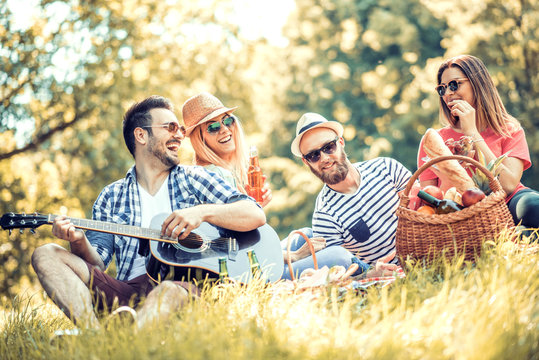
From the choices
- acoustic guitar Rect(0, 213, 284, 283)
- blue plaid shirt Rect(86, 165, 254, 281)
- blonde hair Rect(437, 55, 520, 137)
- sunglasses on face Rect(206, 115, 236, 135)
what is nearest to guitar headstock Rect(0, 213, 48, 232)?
acoustic guitar Rect(0, 213, 284, 283)

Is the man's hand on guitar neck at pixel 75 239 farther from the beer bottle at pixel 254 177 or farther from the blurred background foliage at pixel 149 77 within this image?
the blurred background foliage at pixel 149 77

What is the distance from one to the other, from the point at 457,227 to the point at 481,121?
134 centimetres

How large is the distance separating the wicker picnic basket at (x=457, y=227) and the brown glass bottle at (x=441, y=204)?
0.29 ft

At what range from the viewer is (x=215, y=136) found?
17.6 ft

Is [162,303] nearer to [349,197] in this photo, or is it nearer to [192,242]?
[192,242]

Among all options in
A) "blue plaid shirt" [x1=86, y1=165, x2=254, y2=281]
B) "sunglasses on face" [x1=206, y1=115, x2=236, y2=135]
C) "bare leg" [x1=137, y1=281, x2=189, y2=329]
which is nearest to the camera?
"bare leg" [x1=137, y1=281, x2=189, y2=329]

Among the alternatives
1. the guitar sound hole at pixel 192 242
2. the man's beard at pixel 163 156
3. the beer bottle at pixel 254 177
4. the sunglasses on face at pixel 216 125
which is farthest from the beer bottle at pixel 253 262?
the sunglasses on face at pixel 216 125

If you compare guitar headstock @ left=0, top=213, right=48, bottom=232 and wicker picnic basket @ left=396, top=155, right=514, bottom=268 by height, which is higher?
guitar headstock @ left=0, top=213, right=48, bottom=232

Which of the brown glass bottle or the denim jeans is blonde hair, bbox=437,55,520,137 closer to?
the brown glass bottle

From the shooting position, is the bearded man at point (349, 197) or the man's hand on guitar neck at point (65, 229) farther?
the bearded man at point (349, 197)

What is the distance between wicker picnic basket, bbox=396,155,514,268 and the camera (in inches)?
137

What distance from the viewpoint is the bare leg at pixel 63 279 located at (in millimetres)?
3312

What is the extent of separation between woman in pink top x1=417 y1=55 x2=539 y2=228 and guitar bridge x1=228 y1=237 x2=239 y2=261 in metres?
1.59

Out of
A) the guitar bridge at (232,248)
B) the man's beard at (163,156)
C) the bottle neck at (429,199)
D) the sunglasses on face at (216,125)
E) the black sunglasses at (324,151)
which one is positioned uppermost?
the sunglasses on face at (216,125)
